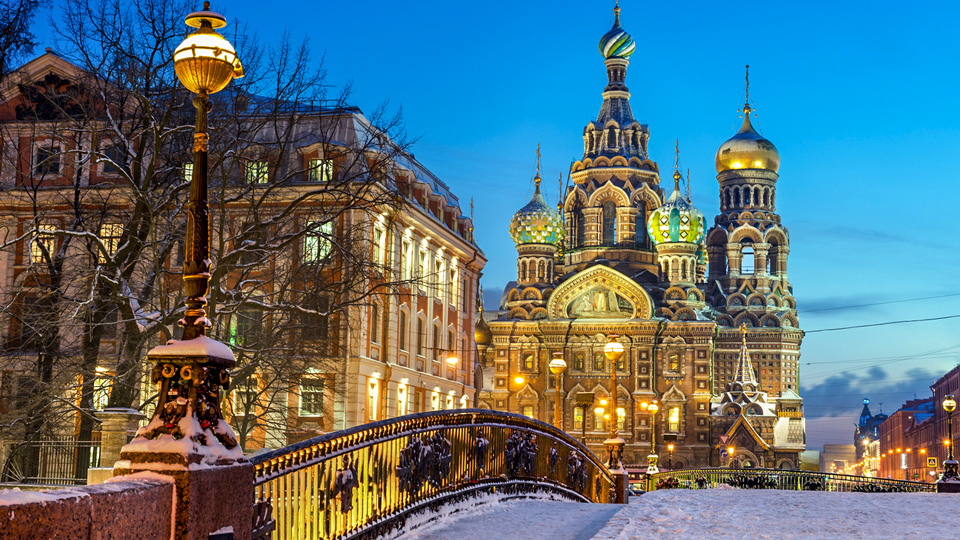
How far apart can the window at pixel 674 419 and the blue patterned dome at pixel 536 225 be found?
711 inches

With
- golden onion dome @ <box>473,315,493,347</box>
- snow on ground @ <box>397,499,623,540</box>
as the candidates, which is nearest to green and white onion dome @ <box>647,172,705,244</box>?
golden onion dome @ <box>473,315,493,347</box>

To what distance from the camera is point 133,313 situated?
21.7 m

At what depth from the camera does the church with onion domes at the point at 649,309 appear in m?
82.9

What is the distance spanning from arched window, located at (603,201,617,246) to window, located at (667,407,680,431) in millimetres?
16814

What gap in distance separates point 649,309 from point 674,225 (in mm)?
9515

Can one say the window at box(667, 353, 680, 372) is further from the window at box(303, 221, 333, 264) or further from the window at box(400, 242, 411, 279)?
the window at box(303, 221, 333, 264)

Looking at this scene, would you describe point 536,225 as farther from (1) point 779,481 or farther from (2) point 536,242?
(1) point 779,481

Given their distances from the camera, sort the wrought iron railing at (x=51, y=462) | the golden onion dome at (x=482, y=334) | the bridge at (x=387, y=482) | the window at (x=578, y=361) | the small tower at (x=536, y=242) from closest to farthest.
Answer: the bridge at (x=387, y=482), the wrought iron railing at (x=51, y=462), the window at (x=578, y=361), the small tower at (x=536, y=242), the golden onion dome at (x=482, y=334)

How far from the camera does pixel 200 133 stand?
8484 mm

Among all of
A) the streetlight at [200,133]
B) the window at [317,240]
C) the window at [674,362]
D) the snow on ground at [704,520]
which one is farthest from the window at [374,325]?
the window at [674,362]

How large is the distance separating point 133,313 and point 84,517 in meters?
17.0

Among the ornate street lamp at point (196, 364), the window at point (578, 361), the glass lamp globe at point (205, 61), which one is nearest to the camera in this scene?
the ornate street lamp at point (196, 364)

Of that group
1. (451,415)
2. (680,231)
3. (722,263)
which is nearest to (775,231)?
(722,263)

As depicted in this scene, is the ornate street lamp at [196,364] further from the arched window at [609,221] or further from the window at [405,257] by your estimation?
the arched window at [609,221]
